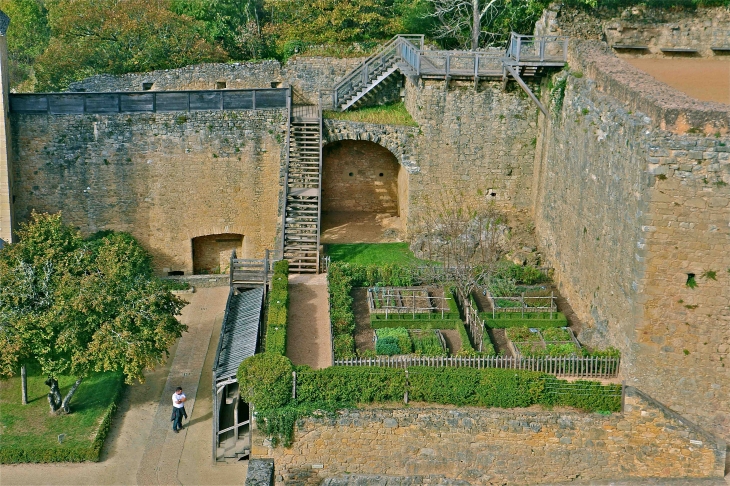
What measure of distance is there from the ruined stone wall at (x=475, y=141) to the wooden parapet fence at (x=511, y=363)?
8.57 m

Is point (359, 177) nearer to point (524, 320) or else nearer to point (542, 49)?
point (542, 49)

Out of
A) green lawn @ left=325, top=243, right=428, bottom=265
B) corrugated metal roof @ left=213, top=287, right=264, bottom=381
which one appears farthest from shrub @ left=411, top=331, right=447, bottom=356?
green lawn @ left=325, top=243, right=428, bottom=265

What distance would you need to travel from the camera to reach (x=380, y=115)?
28.4 m

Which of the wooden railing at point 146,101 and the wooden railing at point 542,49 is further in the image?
the wooden railing at point 146,101

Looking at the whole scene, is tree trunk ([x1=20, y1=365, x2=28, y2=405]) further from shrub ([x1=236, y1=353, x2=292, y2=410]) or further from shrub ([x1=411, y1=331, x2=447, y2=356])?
shrub ([x1=411, y1=331, x2=447, y2=356])

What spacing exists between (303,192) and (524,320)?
26.3ft

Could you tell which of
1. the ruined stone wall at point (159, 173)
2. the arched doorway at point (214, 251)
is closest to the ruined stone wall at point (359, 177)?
the ruined stone wall at point (159, 173)

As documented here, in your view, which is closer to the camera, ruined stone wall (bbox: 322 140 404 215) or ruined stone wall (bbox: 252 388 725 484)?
ruined stone wall (bbox: 252 388 725 484)

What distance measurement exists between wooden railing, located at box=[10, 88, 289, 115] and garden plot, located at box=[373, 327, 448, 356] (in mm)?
9189

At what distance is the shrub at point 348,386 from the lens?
61.6ft

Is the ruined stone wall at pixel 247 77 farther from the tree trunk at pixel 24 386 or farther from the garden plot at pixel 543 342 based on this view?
the garden plot at pixel 543 342

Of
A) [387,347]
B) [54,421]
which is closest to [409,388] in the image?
[387,347]

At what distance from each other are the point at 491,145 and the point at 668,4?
19.5 ft

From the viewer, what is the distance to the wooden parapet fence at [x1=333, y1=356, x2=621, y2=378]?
19.5 meters
